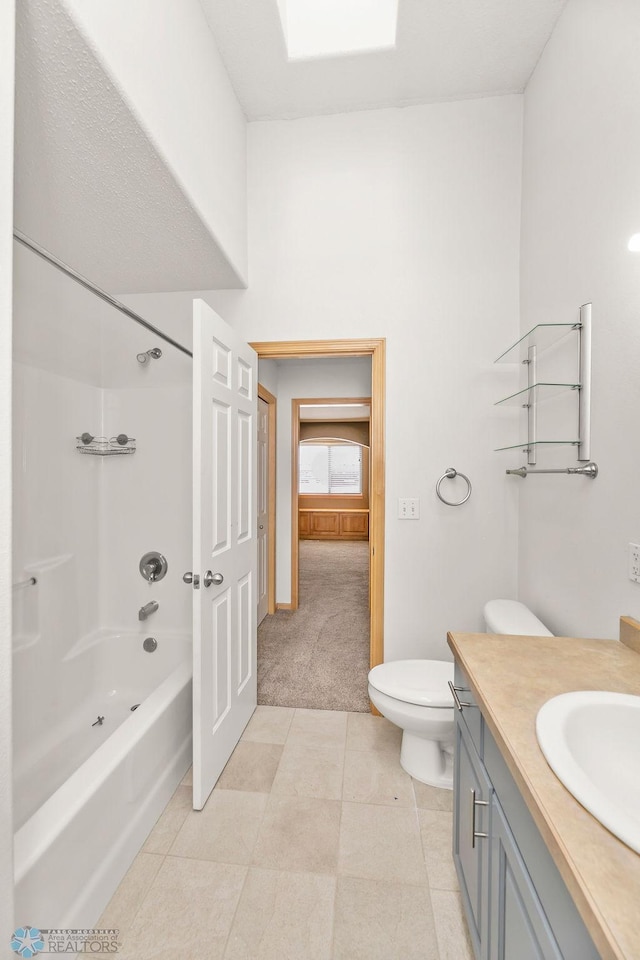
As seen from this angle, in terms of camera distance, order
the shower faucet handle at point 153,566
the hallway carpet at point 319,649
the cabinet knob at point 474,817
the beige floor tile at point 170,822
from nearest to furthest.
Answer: the cabinet knob at point 474,817 < the beige floor tile at point 170,822 < the shower faucet handle at point 153,566 < the hallway carpet at point 319,649

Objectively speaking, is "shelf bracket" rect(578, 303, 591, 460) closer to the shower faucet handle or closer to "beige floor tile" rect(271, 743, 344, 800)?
"beige floor tile" rect(271, 743, 344, 800)

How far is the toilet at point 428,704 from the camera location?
177cm

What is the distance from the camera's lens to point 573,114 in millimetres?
1702

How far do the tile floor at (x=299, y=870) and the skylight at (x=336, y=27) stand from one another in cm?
321

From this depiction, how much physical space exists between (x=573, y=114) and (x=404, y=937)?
2.82m

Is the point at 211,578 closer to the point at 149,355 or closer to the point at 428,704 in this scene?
the point at 428,704

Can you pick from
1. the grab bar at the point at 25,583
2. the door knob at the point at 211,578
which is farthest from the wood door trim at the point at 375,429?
the grab bar at the point at 25,583

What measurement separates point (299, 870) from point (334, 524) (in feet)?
24.2

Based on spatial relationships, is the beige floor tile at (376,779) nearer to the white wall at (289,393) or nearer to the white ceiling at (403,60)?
the white wall at (289,393)

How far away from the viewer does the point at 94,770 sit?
1.38 meters

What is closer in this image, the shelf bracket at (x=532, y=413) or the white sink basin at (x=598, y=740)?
the white sink basin at (x=598, y=740)

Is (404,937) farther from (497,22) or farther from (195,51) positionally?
(497,22)

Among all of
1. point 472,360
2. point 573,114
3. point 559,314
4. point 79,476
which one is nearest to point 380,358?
point 472,360

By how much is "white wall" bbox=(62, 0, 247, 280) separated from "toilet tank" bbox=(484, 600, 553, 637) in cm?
207
